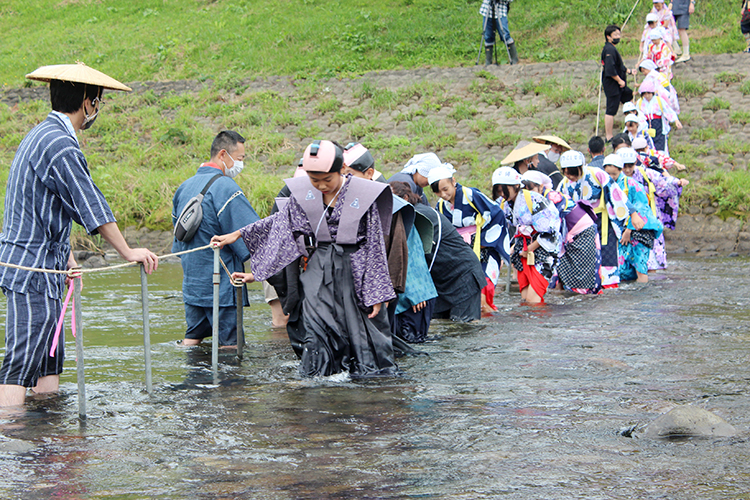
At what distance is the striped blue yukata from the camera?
4.63 metres

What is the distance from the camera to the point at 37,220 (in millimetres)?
4691

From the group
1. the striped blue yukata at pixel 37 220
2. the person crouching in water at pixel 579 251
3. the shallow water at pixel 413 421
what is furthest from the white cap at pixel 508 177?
the striped blue yukata at pixel 37 220

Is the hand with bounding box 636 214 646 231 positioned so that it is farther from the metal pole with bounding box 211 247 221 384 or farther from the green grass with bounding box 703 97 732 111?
the green grass with bounding box 703 97 732 111

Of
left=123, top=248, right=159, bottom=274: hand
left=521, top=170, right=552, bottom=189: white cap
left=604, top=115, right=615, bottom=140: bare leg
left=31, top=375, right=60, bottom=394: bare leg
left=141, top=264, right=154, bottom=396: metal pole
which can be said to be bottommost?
left=31, top=375, right=60, bottom=394: bare leg

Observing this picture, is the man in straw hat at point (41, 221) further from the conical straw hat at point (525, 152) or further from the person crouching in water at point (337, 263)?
the conical straw hat at point (525, 152)

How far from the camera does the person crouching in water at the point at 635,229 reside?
35.7 ft

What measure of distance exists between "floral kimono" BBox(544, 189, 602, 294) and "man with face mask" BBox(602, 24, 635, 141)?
5835mm

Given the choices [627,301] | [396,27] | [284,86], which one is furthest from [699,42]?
[627,301]

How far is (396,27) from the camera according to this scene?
23938 mm

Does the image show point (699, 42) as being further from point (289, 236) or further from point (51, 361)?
point (51, 361)

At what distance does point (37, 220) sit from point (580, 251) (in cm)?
726

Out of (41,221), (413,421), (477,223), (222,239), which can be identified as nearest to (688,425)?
(413,421)

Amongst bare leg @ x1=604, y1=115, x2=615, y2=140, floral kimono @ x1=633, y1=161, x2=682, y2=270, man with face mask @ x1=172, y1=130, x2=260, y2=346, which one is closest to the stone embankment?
bare leg @ x1=604, y1=115, x2=615, y2=140

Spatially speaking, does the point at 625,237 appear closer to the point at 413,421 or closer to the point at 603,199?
the point at 603,199
